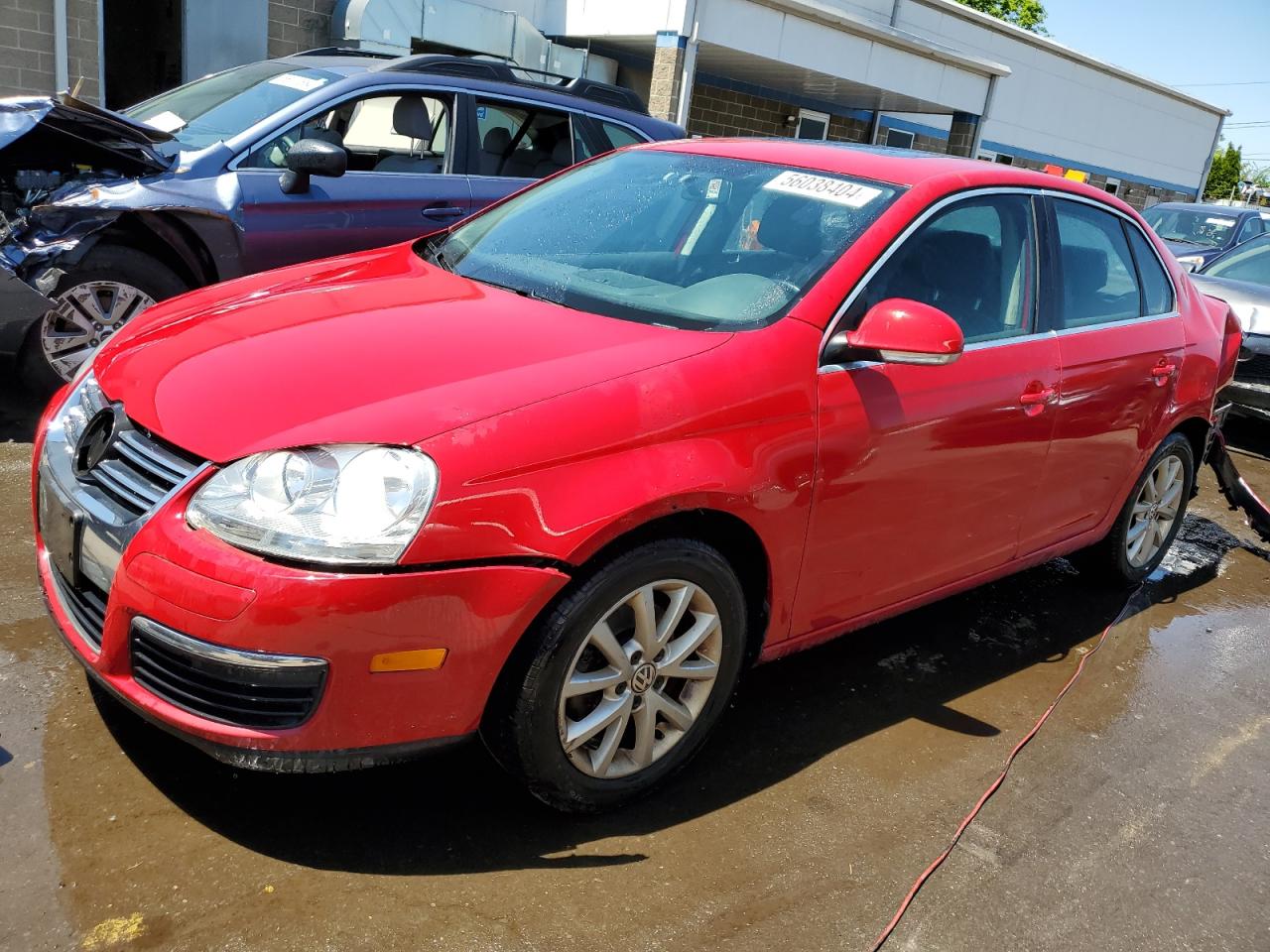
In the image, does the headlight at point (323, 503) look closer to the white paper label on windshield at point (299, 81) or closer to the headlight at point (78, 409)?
the headlight at point (78, 409)

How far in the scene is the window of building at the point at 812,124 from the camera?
68.6 ft

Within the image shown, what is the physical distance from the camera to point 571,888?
2.48m

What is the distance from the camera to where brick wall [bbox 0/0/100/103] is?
33.8 feet

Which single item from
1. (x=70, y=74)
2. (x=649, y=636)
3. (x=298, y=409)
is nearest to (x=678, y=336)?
(x=649, y=636)

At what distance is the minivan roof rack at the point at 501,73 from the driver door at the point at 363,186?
0.58ft

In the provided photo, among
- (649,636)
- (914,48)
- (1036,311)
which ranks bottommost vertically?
(649,636)

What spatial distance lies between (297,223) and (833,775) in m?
3.73

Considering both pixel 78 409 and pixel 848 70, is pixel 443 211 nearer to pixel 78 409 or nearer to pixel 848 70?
pixel 78 409

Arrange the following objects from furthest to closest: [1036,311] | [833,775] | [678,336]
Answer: [1036,311]
[833,775]
[678,336]

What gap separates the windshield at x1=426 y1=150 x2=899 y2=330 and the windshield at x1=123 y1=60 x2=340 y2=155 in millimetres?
2268

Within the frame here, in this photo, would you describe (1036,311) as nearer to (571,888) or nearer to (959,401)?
(959,401)

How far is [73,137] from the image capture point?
507 cm

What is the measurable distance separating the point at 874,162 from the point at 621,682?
1899 mm

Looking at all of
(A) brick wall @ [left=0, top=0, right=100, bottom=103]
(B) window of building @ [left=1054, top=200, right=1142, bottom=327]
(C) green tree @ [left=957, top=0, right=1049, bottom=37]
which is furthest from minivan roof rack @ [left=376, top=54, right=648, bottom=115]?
(C) green tree @ [left=957, top=0, right=1049, bottom=37]
